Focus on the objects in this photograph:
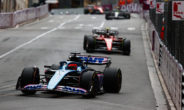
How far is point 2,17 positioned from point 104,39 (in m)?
18.8

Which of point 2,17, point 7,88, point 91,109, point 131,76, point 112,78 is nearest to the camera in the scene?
point 91,109

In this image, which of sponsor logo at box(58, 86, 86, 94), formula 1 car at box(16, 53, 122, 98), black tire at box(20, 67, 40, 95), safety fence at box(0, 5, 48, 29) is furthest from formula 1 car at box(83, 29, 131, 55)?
safety fence at box(0, 5, 48, 29)

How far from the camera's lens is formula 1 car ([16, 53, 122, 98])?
14445mm

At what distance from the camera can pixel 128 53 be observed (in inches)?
1128

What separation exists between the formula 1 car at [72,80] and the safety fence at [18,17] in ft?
101

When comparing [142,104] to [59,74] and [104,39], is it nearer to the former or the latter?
[59,74]

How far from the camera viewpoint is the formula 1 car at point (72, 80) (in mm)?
14445

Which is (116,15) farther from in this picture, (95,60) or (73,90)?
(73,90)

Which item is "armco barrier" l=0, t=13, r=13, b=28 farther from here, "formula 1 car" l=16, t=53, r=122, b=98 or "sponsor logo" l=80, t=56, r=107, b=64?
"formula 1 car" l=16, t=53, r=122, b=98

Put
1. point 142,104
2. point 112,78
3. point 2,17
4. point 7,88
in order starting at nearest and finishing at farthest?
point 142,104 < point 112,78 < point 7,88 < point 2,17

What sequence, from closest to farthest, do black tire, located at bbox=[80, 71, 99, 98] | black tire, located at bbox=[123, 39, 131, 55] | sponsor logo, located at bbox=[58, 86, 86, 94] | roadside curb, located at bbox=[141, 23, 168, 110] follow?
sponsor logo, located at bbox=[58, 86, 86, 94] → black tire, located at bbox=[80, 71, 99, 98] → roadside curb, located at bbox=[141, 23, 168, 110] → black tire, located at bbox=[123, 39, 131, 55]

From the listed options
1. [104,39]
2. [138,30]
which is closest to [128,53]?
[104,39]

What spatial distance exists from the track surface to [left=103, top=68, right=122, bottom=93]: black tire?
0.20m

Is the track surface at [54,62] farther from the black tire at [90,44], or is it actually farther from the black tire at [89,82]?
the black tire at [90,44]
